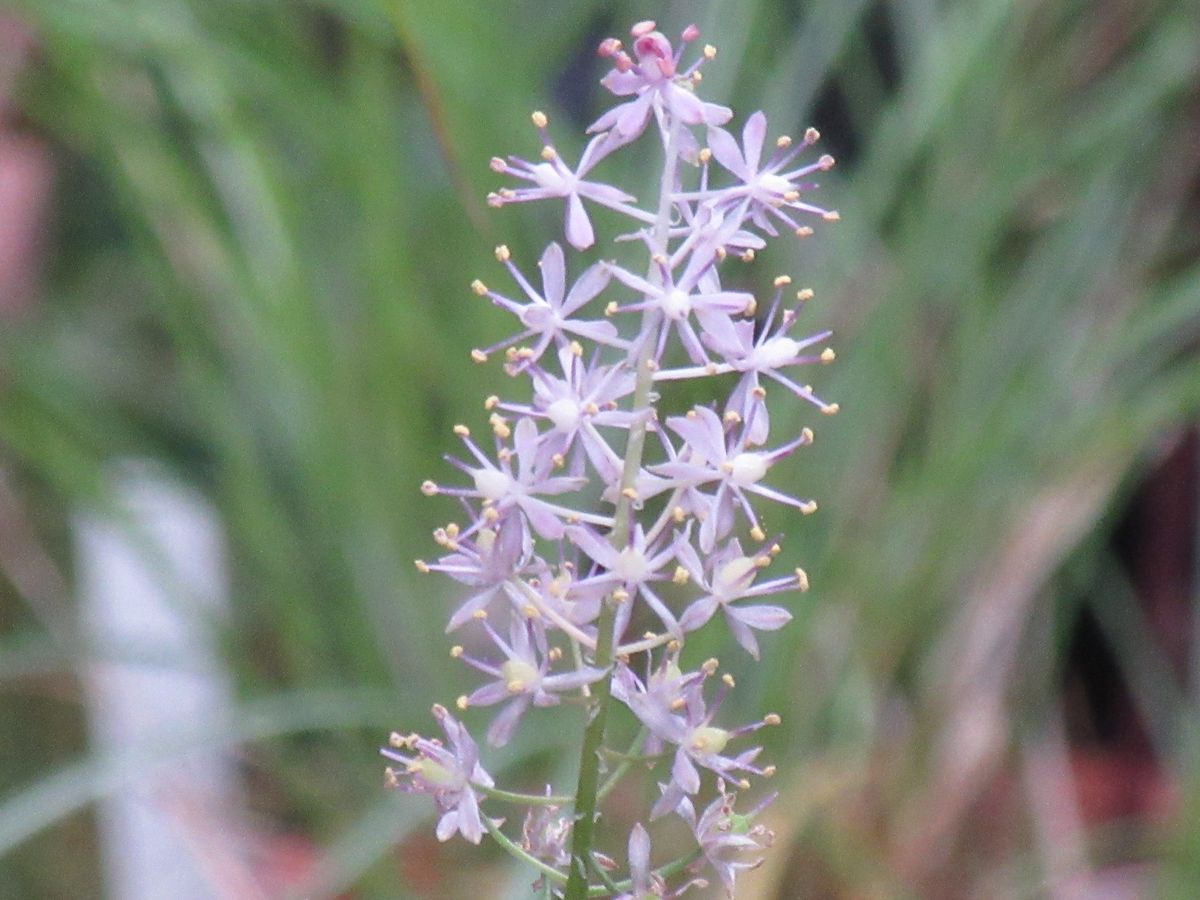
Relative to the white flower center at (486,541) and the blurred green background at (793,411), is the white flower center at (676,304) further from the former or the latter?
the blurred green background at (793,411)

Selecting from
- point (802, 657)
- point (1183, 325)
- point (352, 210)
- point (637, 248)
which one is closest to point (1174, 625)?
point (1183, 325)

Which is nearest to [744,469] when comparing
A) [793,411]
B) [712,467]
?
[712,467]

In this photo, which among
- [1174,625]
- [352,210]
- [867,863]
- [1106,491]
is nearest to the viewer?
[867,863]

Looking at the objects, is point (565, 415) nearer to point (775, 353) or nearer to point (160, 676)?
point (775, 353)

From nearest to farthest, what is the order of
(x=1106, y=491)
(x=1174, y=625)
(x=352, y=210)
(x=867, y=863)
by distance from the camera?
(x=867, y=863) → (x=1106, y=491) → (x=352, y=210) → (x=1174, y=625)

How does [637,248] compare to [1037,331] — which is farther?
[1037,331]

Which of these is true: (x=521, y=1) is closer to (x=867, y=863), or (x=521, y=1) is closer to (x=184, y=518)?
(x=184, y=518)
